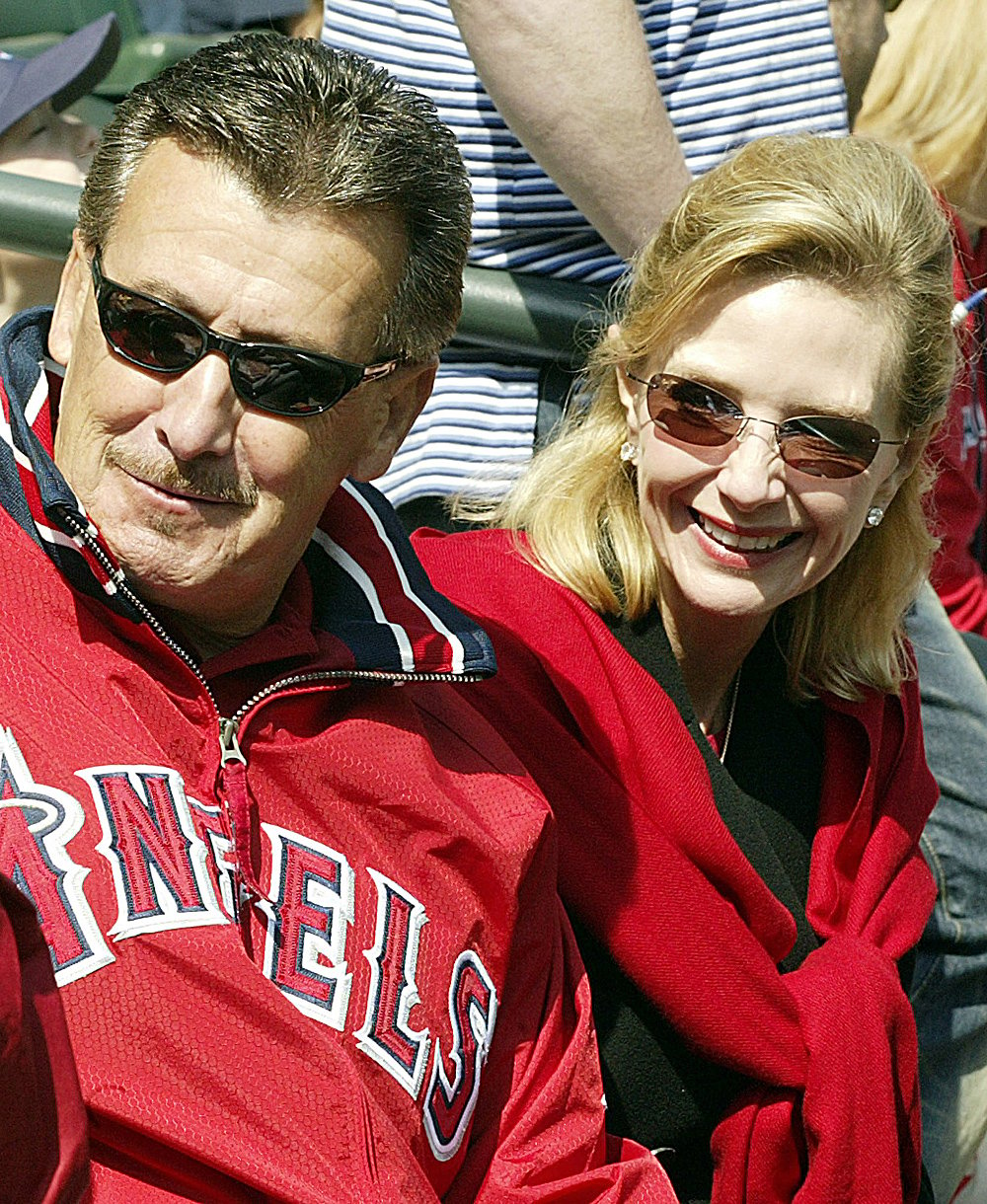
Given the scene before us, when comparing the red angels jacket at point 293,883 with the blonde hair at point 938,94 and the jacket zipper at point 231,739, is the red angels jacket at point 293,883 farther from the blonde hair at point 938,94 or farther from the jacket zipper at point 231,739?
the blonde hair at point 938,94

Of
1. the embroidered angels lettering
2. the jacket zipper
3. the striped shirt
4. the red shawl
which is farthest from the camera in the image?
the striped shirt

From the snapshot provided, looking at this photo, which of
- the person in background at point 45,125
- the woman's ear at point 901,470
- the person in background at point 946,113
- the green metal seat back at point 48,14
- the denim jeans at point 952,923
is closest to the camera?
the woman's ear at point 901,470

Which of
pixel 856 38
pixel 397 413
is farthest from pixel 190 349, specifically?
pixel 856 38

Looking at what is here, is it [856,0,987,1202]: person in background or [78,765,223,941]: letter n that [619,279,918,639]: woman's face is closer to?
[856,0,987,1202]: person in background

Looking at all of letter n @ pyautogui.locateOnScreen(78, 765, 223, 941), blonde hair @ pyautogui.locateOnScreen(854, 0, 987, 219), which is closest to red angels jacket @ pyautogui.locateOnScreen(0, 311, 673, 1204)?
letter n @ pyautogui.locateOnScreen(78, 765, 223, 941)

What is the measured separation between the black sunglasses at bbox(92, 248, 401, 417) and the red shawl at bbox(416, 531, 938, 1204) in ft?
2.17

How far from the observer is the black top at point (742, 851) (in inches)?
94.7

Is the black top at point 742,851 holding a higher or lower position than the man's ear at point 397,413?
lower

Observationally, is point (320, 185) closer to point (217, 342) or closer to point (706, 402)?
point (217, 342)

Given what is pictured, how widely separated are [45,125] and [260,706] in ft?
6.18

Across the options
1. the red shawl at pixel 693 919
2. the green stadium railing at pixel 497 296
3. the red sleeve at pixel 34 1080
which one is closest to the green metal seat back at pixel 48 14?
the green stadium railing at pixel 497 296

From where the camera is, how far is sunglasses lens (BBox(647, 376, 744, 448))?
2459mm

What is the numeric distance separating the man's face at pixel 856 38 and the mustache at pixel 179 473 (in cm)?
161

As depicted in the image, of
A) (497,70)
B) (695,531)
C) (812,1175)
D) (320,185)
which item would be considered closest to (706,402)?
(695,531)
